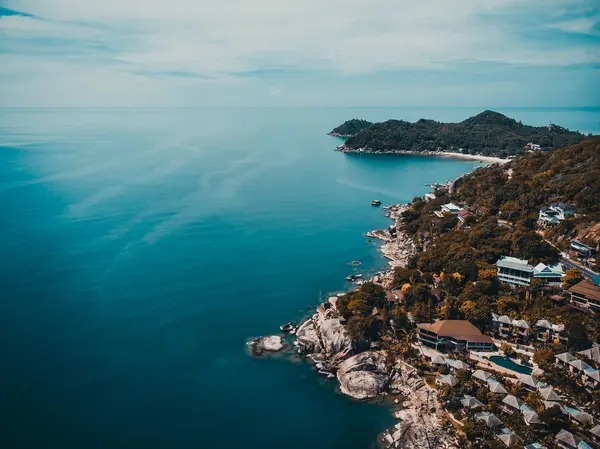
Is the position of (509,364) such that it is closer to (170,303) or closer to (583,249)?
(583,249)

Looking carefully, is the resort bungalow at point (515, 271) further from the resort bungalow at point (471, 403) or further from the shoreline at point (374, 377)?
the resort bungalow at point (471, 403)

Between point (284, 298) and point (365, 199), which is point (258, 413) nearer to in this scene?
point (284, 298)

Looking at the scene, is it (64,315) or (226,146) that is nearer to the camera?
(64,315)

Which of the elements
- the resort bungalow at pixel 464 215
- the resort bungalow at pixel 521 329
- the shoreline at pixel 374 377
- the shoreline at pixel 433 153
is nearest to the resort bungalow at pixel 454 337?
the resort bungalow at pixel 521 329

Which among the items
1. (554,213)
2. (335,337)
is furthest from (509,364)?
(554,213)

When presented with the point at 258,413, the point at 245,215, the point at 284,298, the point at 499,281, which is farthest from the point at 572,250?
the point at 245,215
